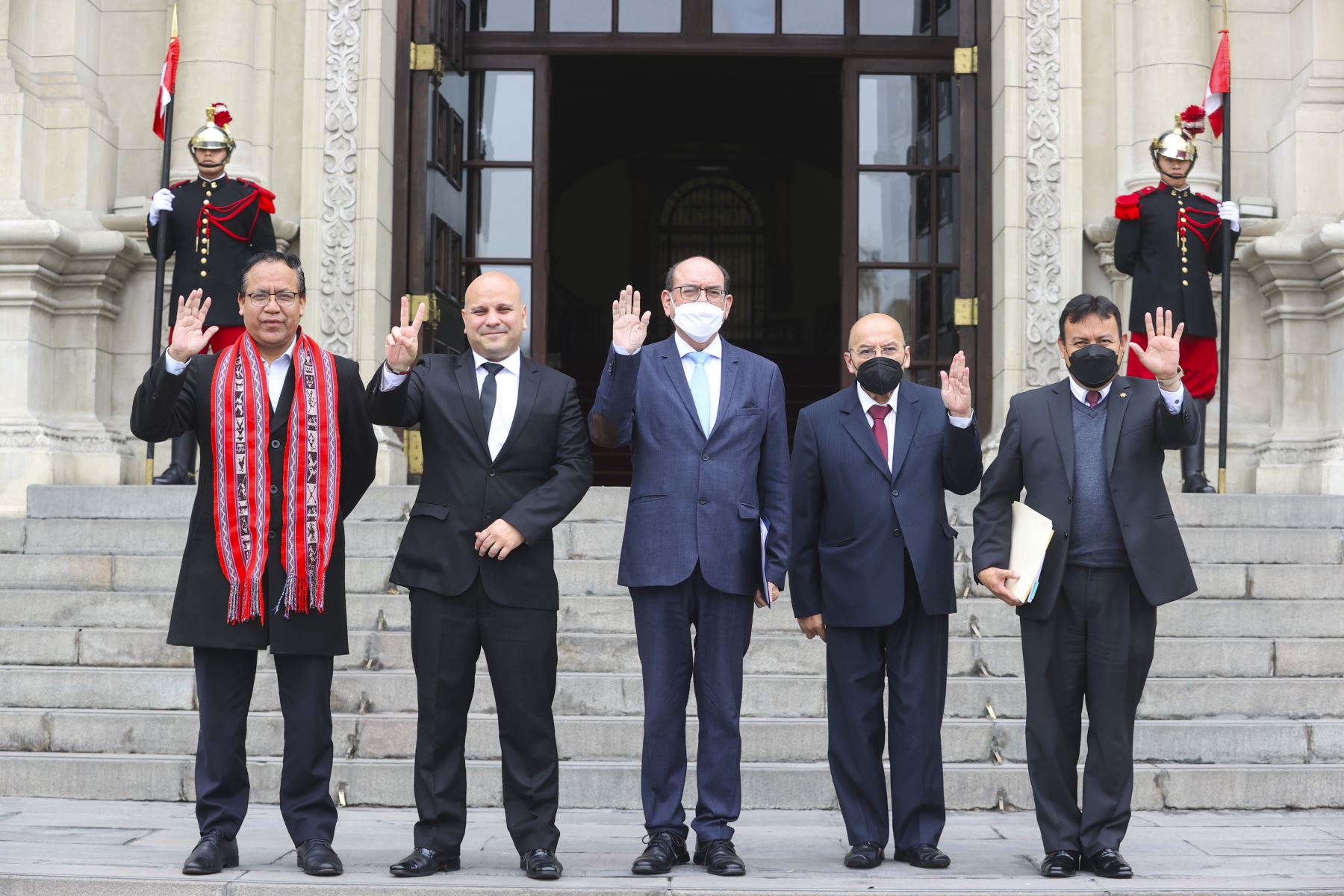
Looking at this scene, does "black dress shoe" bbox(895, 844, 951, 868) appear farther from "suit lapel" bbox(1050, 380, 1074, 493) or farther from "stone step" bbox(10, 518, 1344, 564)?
"stone step" bbox(10, 518, 1344, 564)

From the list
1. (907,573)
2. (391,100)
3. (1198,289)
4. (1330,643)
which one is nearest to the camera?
(907,573)

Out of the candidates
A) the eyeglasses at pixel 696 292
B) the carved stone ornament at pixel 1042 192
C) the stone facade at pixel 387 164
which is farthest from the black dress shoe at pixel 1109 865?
the carved stone ornament at pixel 1042 192

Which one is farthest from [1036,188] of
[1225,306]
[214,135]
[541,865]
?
[541,865]

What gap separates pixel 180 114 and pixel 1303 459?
7.03 m

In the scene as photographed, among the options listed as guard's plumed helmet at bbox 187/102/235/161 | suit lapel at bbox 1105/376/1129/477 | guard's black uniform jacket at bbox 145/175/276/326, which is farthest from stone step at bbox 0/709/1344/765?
guard's plumed helmet at bbox 187/102/235/161

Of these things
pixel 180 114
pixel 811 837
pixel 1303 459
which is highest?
pixel 180 114

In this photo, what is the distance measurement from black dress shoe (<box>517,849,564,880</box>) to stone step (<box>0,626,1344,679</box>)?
217cm

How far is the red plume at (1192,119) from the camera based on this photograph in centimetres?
926

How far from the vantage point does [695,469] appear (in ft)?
16.6

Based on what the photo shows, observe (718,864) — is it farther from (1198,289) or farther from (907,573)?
(1198,289)

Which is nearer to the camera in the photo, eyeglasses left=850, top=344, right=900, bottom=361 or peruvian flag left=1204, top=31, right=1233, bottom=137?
eyeglasses left=850, top=344, right=900, bottom=361

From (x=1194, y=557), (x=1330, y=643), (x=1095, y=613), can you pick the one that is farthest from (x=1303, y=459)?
(x=1095, y=613)

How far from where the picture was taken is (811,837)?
216 inches

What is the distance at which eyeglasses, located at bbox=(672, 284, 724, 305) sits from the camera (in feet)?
16.5
